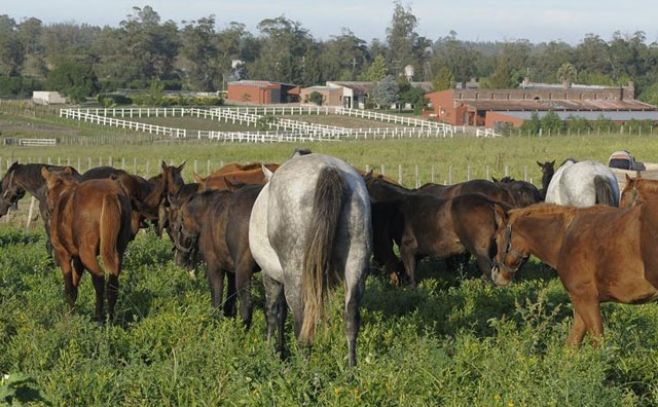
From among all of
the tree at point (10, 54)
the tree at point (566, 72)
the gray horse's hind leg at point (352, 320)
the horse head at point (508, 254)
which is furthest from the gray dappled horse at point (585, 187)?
the tree at point (10, 54)

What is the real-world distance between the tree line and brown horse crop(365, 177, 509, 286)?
9578 cm

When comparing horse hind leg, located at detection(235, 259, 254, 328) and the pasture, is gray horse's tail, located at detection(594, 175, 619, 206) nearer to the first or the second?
the pasture

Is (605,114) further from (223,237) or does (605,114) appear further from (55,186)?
(223,237)

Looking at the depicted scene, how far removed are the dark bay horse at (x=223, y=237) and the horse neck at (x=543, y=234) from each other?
253 cm

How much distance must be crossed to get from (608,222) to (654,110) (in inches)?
3329

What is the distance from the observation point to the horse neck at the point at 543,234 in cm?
942

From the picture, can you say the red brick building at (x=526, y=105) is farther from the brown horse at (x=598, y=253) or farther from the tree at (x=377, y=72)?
the brown horse at (x=598, y=253)

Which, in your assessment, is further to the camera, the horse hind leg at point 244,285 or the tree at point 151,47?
the tree at point 151,47

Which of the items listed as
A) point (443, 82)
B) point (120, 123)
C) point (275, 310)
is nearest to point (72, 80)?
point (120, 123)

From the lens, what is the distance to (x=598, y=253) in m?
8.66

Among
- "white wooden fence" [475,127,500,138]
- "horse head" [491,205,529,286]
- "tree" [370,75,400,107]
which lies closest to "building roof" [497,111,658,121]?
"white wooden fence" [475,127,500,138]

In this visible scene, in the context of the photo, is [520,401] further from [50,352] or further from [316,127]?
[316,127]

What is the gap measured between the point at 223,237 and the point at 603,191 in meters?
6.24

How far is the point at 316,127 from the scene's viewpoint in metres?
72.2
